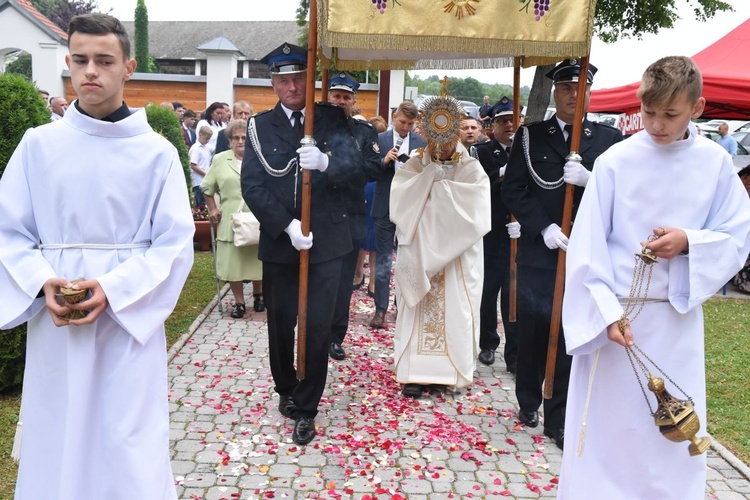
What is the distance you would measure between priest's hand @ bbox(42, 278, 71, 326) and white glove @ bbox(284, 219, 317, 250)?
1949 millimetres

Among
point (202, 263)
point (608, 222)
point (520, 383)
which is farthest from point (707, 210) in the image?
point (202, 263)

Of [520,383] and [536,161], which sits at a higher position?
[536,161]

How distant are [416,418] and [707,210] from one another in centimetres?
272

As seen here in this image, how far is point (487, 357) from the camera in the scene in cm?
664

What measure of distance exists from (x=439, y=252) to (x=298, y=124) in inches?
59.2

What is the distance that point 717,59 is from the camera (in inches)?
413

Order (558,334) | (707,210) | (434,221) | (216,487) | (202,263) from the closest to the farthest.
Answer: (707,210) → (216,487) → (558,334) → (434,221) → (202,263)

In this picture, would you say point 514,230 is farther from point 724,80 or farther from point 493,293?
point 724,80

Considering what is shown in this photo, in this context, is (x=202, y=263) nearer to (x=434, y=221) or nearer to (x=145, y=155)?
(x=434, y=221)

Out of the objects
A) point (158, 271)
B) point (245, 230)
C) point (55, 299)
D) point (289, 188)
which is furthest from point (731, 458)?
point (245, 230)

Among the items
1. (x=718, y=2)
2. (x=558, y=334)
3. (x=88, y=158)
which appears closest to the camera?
(x=88, y=158)

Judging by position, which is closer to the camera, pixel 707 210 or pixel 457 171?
pixel 707 210

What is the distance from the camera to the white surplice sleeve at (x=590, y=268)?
3.15 m

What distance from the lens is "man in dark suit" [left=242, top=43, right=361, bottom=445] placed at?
4.72m
